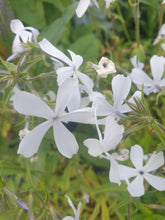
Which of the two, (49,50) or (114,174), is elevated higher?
(49,50)

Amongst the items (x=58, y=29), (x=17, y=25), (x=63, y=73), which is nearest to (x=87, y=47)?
(x=58, y=29)

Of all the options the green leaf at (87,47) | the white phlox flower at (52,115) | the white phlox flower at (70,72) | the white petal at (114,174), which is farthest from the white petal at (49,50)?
the green leaf at (87,47)

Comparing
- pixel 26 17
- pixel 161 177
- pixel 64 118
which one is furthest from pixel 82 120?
pixel 26 17

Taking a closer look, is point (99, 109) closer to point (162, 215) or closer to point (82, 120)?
point (82, 120)

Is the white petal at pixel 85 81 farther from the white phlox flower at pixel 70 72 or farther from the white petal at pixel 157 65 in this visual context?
the white petal at pixel 157 65

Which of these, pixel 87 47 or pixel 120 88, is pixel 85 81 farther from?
pixel 87 47

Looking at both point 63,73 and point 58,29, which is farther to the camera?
point 58,29
